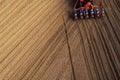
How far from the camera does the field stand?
7621 millimetres

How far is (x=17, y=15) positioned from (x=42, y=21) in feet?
4.64

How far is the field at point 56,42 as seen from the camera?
7621 mm

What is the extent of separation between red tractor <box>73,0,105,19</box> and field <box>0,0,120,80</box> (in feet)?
0.87

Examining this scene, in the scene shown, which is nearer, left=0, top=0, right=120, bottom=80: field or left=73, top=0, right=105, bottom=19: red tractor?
left=0, top=0, right=120, bottom=80: field

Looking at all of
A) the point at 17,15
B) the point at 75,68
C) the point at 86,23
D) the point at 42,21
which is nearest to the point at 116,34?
the point at 86,23

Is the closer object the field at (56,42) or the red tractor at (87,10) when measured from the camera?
the field at (56,42)

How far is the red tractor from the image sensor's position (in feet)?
30.7

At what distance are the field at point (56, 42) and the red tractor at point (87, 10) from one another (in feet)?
0.87

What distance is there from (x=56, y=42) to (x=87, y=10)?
2.27 m

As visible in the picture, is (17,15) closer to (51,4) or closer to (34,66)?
(51,4)

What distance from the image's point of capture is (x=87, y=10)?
940 centimetres

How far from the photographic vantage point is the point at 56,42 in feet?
28.5

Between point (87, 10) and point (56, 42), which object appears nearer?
point (56, 42)

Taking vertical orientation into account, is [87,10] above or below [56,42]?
above
